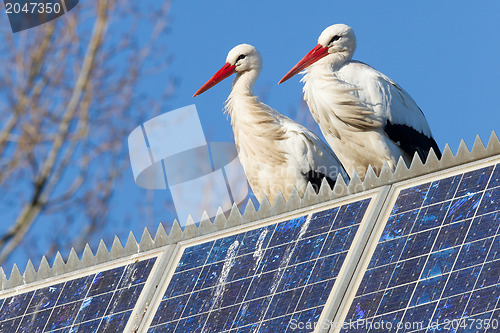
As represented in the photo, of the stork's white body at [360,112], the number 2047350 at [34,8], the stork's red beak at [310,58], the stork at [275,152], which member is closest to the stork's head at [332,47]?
the stork's red beak at [310,58]

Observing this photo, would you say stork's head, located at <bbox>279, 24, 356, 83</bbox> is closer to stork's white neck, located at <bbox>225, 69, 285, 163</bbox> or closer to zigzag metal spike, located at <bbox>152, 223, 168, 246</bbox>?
stork's white neck, located at <bbox>225, 69, 285, 163</bbox>

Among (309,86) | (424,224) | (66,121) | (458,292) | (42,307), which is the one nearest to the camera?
(458,292)

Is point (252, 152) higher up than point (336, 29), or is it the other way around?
point (336, 29)

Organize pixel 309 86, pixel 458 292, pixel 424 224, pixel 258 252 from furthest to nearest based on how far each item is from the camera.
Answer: pixel 309 86
pixel 258 252
pixel 424 224
pixel 458 292

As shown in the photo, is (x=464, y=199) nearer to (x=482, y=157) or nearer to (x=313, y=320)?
(x=482, y=157)

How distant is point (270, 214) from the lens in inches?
307

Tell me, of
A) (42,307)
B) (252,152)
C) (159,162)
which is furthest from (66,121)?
(42,307)

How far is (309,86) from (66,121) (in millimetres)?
7777

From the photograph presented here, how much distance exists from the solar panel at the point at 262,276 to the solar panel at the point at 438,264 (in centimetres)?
29

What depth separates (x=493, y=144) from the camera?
7301mm

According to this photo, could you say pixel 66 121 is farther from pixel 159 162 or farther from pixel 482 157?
pixel 482 157

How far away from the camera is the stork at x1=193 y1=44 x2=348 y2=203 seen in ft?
32.6

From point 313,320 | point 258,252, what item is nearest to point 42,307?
point 258,252

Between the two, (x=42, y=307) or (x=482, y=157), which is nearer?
(x=482, y=157)
